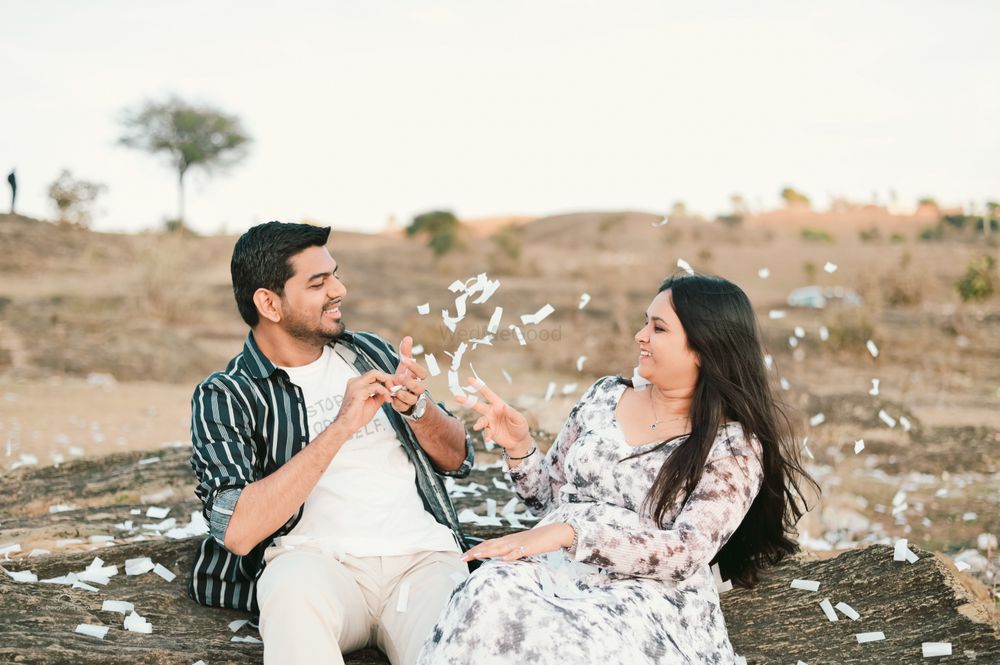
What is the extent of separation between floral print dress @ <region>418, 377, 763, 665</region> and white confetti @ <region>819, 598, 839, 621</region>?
2.70ft

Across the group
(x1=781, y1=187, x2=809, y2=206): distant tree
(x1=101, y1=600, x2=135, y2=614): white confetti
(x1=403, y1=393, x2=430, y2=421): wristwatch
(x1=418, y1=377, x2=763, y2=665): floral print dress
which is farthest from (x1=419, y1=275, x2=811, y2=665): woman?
(x1=781, y1=187, x2=809, y2=206): distant tree

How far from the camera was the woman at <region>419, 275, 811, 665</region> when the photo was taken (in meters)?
2.77

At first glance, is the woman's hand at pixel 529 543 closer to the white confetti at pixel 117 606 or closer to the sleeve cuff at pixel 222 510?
the sleeve cuff at pixel 222 510

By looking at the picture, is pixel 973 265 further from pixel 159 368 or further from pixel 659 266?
pixel 159 368

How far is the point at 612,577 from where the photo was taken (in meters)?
3.09

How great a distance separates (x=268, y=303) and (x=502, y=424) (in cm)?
95

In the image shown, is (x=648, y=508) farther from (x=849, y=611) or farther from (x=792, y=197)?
(x=792, y=197)

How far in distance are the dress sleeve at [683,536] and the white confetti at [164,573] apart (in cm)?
187

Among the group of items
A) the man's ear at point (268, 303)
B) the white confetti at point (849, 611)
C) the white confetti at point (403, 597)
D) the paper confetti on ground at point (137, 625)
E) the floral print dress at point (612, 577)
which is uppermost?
the man's ear at point (268, 303)

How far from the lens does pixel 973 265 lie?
53.7 feet

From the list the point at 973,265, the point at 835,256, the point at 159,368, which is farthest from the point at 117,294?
the point at 835,256

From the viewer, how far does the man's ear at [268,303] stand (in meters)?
3.55

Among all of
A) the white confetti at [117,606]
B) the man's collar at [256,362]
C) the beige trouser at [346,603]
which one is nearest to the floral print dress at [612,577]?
the beige trouser at [346,603]

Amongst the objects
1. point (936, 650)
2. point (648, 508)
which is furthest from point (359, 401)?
point (936, 650)
